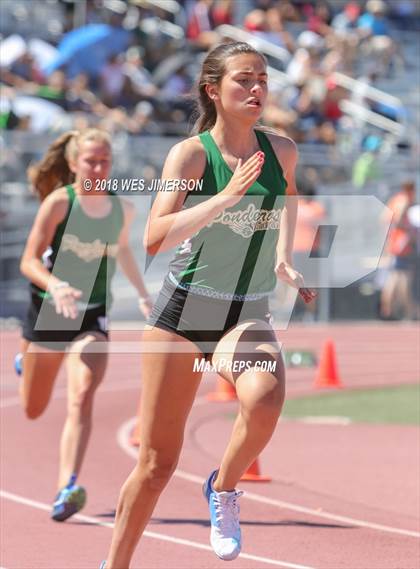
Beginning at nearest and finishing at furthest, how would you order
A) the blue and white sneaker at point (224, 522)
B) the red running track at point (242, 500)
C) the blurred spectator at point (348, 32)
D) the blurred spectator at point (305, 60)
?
the blue and white sneaker at point (224, 522) → the red running track at point (242, 500) → the blurred spectator at point (305, 60) → the blurred spectator at point (348, 32)

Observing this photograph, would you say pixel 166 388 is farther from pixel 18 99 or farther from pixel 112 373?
pixel 18 99

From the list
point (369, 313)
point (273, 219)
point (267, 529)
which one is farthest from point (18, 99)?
point (273, 219)

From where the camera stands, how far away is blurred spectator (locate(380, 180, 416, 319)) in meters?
20.8

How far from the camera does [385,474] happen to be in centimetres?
979

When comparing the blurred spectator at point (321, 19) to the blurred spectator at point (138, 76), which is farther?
the blurred spectator at point (321, 19)

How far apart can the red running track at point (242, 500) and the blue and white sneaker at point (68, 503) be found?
3.0 inches

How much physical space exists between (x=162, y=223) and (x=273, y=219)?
1.93 ft

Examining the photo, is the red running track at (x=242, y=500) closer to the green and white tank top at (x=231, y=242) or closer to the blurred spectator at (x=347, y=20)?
the green and white tank top at (x=231, y=242)

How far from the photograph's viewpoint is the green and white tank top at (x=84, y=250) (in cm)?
798

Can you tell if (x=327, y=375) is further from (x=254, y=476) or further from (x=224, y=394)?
(x=254, y=476)

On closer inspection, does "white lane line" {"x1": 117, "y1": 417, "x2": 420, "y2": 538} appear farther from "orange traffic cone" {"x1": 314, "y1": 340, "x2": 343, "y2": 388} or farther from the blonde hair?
"orange traffic cone" {"x1": 314, "y1": 340, "x2": 343, "y2": 388}

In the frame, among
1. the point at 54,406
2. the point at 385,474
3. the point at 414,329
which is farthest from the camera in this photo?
the point at 414,329

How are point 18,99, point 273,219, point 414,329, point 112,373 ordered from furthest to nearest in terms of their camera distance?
point 414,329 → point 18,99 → point 112,373 → point 273,219

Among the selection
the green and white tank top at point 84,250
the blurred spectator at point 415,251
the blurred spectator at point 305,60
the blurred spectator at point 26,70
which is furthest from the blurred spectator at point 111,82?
the green and white tank top at point 84,250
